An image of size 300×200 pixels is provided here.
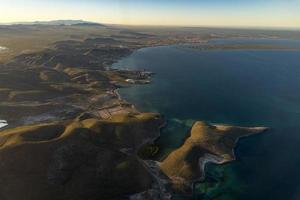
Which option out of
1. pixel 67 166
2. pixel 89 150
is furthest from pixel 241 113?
pixel 67 166

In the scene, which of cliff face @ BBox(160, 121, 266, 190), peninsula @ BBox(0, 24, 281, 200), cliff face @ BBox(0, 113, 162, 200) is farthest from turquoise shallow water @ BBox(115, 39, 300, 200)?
cliff face @ BBox(0, 113, 162, 200)

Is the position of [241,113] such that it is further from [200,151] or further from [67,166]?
[67,166]

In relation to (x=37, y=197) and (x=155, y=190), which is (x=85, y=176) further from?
(x=155, y=190)

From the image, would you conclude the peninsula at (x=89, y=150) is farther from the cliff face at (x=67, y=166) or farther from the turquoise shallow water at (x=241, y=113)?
the turquoise shallow water at (x=241, y=113)

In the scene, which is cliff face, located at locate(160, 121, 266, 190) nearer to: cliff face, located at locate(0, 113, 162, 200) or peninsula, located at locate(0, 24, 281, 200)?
peninsula, located at locate(0, 24, 281, 200)

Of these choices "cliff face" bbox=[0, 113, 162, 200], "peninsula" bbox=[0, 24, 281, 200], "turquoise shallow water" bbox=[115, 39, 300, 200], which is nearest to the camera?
"cliff face" bbox=[0, 113, 162, 200]
